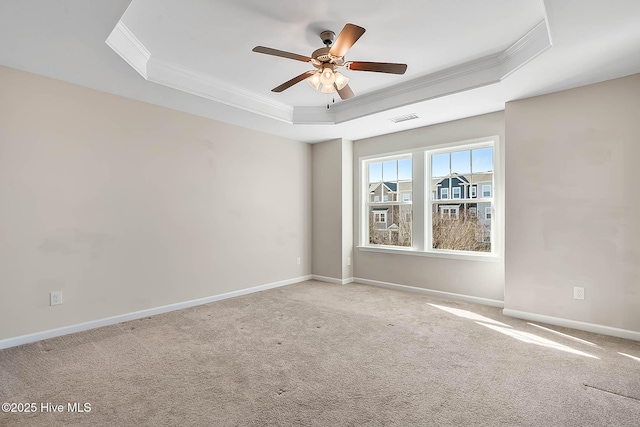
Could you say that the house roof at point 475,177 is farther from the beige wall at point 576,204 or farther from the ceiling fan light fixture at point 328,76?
the ceiling fan light fixture at point 328,76

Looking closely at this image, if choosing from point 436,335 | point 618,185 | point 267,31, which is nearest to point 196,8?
point 267,31

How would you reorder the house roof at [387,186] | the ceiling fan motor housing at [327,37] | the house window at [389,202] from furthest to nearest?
the house roof at [387,186], the house window at [389,202], the ceiling fan motor housing at [327,37]

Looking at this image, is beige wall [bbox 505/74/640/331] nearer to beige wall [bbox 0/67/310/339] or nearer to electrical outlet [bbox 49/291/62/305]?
beige wall [bbox 0/67/310/339]

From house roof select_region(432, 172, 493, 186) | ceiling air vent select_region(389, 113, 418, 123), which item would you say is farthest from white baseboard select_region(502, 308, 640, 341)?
ceiling air vent select_region(389, 113, 418, 123)

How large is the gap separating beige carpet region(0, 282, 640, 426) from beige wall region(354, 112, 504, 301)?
26.7 inches

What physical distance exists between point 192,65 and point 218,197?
1.76 meters

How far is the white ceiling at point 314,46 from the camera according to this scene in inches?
87.4

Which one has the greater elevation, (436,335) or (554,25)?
(554,25)

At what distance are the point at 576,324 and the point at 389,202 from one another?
2.81 metres

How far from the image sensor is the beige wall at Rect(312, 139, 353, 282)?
17.6 ft

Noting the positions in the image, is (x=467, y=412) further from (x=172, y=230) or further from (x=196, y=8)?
(x=172, y=230)

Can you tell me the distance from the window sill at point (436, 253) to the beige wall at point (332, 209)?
413 millimetres

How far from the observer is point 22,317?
285cm

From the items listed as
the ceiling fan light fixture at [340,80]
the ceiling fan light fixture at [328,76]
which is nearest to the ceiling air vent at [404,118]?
the ceiling fan light fixture at [340,80]
